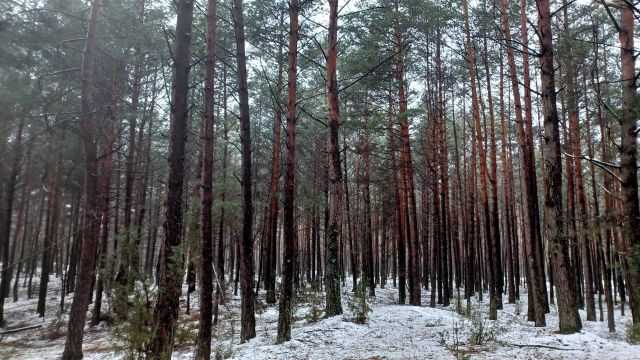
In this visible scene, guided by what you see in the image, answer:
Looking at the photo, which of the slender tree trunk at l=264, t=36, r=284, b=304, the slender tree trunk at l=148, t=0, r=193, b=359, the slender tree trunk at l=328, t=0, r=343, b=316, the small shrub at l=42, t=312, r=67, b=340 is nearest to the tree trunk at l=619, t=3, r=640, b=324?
the slender tree trunk at l=328, t=0, r=343, b=316

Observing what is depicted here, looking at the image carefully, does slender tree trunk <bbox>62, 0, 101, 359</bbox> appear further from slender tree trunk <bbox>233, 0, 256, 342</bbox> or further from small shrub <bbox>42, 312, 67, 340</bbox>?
small shrub <bbox>42, 312, 67, 340</bbox>

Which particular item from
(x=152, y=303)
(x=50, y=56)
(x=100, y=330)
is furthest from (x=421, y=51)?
(x=100, y=330)

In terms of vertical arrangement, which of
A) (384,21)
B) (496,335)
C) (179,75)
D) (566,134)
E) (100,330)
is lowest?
(100,330)

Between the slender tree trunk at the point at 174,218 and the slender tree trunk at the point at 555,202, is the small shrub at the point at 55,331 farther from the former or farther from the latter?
the slender tree trunk at the point at 555,202

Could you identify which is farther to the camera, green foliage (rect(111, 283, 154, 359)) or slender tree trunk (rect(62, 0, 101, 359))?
slender tree trunk (rect(62, 0, 101, 359))

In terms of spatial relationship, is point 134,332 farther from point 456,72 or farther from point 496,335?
point 456,72

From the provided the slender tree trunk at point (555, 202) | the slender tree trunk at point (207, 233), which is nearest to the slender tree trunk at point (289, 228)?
the slender tree trunk at point (207, 233)

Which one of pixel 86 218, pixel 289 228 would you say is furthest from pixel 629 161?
pixel 86 218

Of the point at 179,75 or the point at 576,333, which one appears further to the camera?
the point at 576,333

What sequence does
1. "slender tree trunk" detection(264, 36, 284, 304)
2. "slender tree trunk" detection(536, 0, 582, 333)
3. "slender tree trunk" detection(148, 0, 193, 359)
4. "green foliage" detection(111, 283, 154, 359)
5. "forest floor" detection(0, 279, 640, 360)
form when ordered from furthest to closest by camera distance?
1. "slender tree trunk" detection(264, 36, 284, 304)
2. "slender tree trunk" detection(536, 0, 582, 333)
3. "forest floor" detection(0, 279, 640, 360)
4. "slender tree trunk" detection(148, 0, 193, 359)
5. "green foliage" detection(111, 283, 154, 359)

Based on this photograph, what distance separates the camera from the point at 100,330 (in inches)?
520

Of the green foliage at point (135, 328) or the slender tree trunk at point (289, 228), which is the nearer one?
the green foliage at point (135, 328)

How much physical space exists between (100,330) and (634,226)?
14937 mm

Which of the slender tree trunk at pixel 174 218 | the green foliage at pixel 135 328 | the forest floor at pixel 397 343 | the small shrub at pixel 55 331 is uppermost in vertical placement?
the slender tree trunk at pixel 174 218
